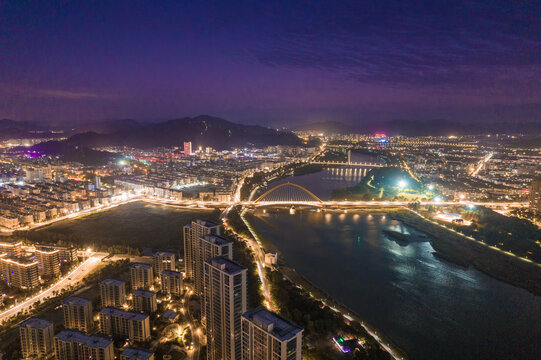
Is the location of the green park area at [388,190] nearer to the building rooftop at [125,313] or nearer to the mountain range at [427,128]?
the building rooftop at [125,313]

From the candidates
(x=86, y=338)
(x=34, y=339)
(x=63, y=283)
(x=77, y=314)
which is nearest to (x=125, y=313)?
(x=86, y=338)

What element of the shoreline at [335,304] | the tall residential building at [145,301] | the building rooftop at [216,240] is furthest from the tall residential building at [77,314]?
the shoreline at [335,304]

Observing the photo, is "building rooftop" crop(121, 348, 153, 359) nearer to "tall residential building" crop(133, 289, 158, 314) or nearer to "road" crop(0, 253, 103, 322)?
"tall residential building" crop(133, 289, 158, 314)

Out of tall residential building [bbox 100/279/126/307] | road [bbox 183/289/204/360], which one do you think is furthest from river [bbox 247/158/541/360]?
tall residential building [bbox 100/279/126/307]

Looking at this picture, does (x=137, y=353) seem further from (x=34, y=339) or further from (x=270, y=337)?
(x=270, y=337)

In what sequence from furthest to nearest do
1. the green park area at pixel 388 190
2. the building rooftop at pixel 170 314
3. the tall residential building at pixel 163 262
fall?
the green park area at pixel 388 190
the tall residential building at pixel 163 262
the building rooftop at pixel 170 314
